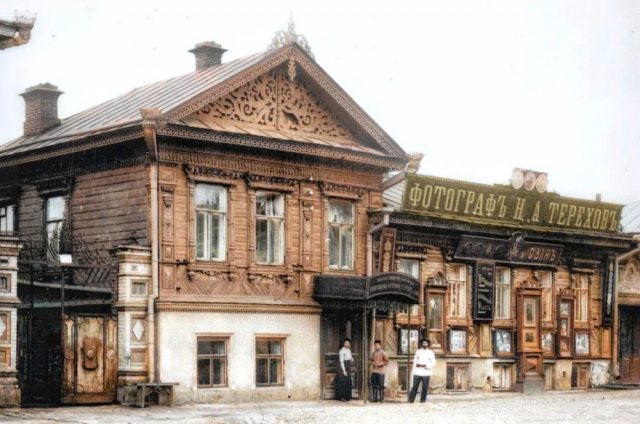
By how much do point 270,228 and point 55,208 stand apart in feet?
18.1

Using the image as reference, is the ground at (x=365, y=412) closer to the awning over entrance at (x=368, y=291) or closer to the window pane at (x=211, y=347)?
the window pane at (x=211, y=347)

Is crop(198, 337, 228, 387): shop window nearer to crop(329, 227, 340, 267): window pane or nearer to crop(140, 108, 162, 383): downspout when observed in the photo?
crop(140, 108, 162, 383): downspout

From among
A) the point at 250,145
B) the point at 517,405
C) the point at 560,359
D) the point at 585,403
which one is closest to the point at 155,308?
the point at 250,145

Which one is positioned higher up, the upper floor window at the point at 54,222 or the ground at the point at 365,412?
the upper floor window at the point at 54,222

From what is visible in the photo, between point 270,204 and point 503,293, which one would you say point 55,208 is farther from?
point 503,293

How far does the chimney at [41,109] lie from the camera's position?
112 ft

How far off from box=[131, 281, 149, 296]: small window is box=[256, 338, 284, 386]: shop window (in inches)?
135

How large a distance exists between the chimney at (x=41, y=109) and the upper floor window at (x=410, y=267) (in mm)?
10150

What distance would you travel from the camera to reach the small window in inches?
1086

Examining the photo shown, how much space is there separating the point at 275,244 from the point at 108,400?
19.2 feet

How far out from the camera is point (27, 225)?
1271 inches

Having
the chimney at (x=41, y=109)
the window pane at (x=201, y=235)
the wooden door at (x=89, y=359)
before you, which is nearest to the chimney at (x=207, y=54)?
the chimney at (x=41, y=109)

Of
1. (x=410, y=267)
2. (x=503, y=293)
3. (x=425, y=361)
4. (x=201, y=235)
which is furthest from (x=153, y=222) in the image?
(x=503, y=293)

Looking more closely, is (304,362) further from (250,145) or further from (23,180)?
(23,180)
